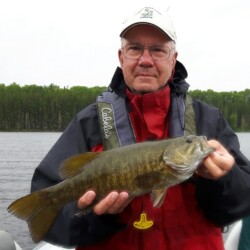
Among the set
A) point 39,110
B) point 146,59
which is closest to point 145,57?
point 146,59

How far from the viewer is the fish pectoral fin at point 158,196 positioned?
10.3 ft

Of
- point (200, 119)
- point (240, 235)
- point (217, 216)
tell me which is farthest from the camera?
point (240, 235)

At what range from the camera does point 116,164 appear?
3.22 metres

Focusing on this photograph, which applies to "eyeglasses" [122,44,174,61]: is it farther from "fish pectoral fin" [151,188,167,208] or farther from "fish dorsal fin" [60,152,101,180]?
"fish pectoral fin" [151,188,167,208]

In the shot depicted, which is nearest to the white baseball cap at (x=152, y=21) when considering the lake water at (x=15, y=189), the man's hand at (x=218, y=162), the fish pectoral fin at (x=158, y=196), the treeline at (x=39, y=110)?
the man's hand at (x=218, y=162)

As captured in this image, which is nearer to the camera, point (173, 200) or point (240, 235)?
point (173, 200)

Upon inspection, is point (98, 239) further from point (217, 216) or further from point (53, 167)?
point (217, 216)

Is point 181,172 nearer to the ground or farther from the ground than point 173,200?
farther from the ground

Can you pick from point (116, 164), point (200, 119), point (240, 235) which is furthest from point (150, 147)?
point (240, 235)

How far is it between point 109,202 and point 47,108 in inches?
3920

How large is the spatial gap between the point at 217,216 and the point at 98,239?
30.9 inches

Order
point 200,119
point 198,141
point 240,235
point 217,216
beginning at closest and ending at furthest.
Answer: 1. point 198,141
2. point 217,216
3. point 200,119
4. point 240,235

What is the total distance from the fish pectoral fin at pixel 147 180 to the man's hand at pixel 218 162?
304 millimetres

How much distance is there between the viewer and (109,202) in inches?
122
